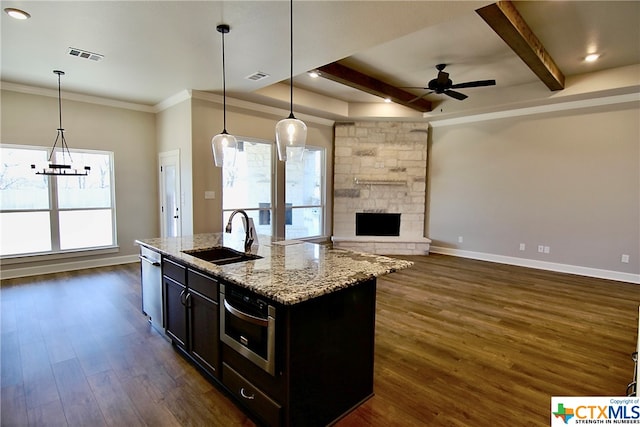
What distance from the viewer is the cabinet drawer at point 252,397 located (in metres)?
1.74

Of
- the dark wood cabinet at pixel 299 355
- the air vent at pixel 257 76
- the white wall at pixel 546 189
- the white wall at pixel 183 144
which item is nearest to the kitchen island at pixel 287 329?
the dark wood cabinet at pixel 299 355

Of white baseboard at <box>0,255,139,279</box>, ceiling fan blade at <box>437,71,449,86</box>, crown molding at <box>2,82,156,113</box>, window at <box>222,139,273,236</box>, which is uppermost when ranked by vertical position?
Answer: ceiling fan blade at <box>437,71,449,86</box>

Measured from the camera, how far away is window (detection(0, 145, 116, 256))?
4.70 metres

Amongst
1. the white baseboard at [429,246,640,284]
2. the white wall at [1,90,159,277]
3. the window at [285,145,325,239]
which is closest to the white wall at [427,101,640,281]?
the white baseboard at [429,246,640,284]

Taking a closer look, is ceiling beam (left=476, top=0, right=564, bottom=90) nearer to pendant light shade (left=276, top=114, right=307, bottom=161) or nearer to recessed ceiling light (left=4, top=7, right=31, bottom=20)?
pendant light shade (left=276, top=114, right=307, bottom=161)

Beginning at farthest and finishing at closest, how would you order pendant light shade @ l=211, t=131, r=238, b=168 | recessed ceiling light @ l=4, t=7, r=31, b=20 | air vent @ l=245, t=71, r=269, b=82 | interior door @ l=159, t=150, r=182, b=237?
interior door @ l=159, t=150, r=182, b=237, air vent @ l=245, t=71, r=269, b=82, pendant light shade @ l=211, t=131, r=238, b=168, recessed ceiling light @ l=4, t=7, r=31, b=20

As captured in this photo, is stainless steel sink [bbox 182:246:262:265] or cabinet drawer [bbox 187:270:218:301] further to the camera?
stainless steel sink [bbox 182:246:262:265]

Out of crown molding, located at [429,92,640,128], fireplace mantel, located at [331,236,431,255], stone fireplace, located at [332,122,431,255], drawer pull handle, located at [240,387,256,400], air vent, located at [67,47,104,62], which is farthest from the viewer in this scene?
stone fireplace, located at [332,122,431,255]

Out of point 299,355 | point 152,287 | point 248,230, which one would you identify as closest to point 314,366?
point 299,355

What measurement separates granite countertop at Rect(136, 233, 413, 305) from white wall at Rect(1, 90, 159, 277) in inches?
129

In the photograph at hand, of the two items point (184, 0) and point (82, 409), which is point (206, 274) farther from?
point (184, 0)

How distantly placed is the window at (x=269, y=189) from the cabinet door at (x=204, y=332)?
3129mm

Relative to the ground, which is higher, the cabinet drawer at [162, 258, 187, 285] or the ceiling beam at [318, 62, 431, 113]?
the ceiling beam at [318, 62, 431, 113]

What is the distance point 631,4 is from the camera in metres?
3.04
